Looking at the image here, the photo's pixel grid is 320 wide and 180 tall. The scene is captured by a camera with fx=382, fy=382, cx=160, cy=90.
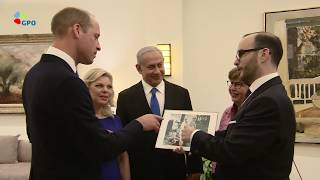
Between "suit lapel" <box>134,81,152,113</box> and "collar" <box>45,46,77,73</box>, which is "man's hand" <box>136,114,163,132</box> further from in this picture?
"suit lapel" <box>134,81,152,113</box>

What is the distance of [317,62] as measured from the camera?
435cm

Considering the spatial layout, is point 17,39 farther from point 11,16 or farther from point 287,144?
point 287,144

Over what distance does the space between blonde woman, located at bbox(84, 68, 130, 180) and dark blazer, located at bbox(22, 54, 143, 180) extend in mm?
808


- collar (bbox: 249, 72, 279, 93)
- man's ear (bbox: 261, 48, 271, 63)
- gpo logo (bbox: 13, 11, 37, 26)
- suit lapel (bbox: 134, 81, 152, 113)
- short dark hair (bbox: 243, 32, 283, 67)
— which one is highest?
gpo logo (bbox: 13, 11, 37, 26)

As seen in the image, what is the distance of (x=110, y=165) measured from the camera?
2.52 meters

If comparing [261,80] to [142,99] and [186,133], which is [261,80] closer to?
[186,133]

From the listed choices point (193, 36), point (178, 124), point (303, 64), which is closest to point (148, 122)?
point (178, 124)

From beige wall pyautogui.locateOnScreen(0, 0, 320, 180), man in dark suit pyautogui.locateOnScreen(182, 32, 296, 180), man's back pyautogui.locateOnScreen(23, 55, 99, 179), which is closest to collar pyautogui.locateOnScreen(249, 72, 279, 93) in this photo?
man in dark suit pyautogui.locateOnScreen(182, 32, 296, 180)

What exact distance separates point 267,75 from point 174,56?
10.2ft

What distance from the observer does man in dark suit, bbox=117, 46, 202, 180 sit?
2.77 m

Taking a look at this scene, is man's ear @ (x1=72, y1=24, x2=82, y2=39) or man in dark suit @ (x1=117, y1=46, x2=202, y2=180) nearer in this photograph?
man's ear @ (x1=72, y1=24, x2=82, y2=39)

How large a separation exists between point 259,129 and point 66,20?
3.44 feet

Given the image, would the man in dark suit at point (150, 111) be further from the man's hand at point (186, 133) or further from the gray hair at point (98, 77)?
the man's hand at point (186, 133)

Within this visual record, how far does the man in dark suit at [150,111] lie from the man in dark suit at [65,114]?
0.93 metres
